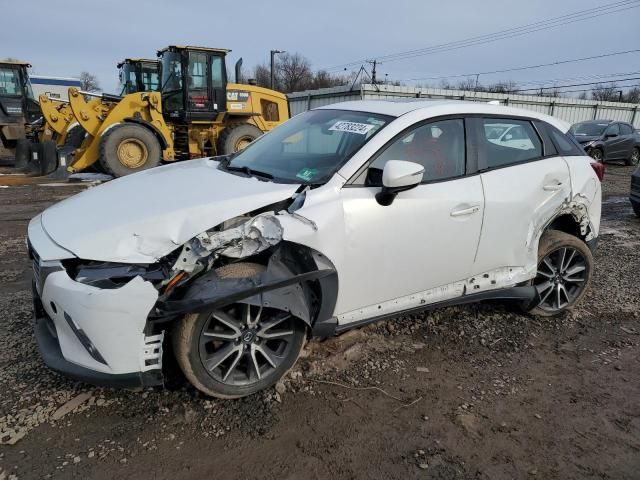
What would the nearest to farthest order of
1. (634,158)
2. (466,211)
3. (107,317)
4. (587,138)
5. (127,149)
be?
(107,317) < (466,211) < (127,149) < (587,138) < (634,158)

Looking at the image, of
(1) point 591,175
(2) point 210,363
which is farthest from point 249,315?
(1) point 591,175

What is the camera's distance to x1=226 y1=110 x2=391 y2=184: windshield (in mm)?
3107

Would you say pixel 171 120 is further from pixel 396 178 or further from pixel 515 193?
pixel 396 178

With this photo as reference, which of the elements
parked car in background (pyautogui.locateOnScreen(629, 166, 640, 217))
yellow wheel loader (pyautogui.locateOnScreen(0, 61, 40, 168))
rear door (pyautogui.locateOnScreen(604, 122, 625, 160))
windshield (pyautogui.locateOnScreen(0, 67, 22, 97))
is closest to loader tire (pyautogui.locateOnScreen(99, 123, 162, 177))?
yellow wheel loader (pyautogui.locateOnScreen(0, 61, 40, 168))

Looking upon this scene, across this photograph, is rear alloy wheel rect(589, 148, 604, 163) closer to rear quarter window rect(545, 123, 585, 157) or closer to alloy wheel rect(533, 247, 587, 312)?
rear quarter window rect(545, 123, 585, 157)

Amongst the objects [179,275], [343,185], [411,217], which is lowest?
[179,275]

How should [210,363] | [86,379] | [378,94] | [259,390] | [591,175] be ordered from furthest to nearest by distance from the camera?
[378,94] < [591,175] < [259,390] < [210,363] < [86,379]

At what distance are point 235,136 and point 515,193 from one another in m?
9.47

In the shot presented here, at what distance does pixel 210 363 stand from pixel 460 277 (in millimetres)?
1844

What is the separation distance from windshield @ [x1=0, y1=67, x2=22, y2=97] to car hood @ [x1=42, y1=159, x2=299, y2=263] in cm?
1359

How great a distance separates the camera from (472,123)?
3.55 m

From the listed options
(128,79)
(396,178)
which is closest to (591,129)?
(128,79)

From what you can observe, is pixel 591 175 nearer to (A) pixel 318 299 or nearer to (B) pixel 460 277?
(B) pixel 460 277

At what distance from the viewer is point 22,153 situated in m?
13.2
